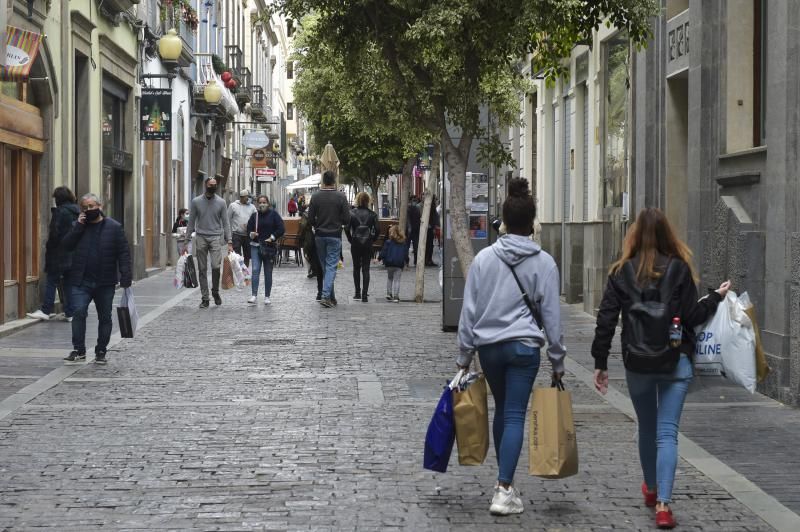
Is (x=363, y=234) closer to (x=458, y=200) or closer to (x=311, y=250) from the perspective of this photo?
(x=311, y=250)

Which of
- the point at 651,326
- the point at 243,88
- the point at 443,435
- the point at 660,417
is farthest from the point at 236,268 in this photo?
the point at 243,88

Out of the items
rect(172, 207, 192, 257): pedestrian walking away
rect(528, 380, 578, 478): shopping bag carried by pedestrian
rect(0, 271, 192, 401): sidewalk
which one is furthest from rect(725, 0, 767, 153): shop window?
rect(172, 207, 192, 257): pedestrian walking away

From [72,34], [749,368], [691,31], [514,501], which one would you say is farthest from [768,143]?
[72,34]

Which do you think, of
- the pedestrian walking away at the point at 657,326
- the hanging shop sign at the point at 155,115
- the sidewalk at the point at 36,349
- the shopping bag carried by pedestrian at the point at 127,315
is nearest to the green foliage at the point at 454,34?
the shopping bag carried by pedestrian at the point at 127,315

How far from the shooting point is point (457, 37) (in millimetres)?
11992

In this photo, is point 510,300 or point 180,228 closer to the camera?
point 510,300

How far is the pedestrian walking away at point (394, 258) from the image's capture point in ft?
68.7

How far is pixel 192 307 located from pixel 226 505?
13415 mm

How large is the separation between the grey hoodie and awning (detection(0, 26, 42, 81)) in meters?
9.51

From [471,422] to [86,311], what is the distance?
7.09 meters

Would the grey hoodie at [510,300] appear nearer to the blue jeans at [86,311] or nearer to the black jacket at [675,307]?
the black jacket at [675,307]

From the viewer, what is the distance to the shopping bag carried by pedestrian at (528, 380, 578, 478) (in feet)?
21.3

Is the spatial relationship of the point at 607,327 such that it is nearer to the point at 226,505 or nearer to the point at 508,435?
the point at 508,435

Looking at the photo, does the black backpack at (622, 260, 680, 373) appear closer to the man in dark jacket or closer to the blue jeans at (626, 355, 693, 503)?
the blue jeans at (626, 355, 693, 503)
